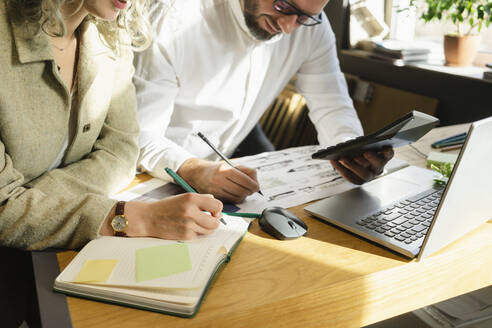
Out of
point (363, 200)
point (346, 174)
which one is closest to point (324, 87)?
point (346, 174)

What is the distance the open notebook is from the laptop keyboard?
0.32 meters

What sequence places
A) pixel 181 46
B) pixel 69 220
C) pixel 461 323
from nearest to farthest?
pixel 69 220, pixel 461 323, pixel 181 46

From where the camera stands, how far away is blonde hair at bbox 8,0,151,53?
95 centimetres

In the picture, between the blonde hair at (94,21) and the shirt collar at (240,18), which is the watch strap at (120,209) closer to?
the blonde hair at (94,21)

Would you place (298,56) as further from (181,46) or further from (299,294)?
(299,294)

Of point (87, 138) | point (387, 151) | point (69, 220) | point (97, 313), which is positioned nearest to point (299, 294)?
point (97, 313)

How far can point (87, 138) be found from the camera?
1161mm

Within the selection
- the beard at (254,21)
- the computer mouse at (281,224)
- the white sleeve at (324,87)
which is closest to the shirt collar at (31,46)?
the computer mouse at (281,224)

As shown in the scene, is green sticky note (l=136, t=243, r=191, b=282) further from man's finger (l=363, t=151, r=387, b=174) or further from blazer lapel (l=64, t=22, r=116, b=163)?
man's finger (l=363, t=151, r=387, b=174)

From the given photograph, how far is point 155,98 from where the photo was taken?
54.8 inches

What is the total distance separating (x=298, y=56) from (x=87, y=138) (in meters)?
0.97

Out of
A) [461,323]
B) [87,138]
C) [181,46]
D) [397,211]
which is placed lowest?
[461,323]

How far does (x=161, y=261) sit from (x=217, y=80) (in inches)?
38.6

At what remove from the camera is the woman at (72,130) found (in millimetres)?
866
